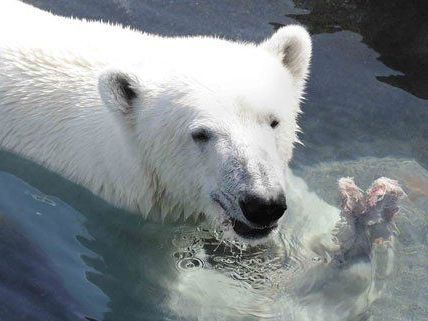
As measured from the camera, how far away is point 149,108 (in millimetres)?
4141

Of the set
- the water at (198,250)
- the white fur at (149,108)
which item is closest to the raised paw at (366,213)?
the water at (198,250)

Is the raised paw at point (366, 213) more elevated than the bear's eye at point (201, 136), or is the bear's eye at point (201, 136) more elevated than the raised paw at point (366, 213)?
the bear's eye at point (201, 136)

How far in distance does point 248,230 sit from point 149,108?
2.58 ft


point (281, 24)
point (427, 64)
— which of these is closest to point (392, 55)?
point (427, 64)

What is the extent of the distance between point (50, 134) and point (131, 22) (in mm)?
2428

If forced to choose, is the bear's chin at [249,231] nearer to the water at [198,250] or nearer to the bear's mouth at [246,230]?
the bear's mouth at [246,230]

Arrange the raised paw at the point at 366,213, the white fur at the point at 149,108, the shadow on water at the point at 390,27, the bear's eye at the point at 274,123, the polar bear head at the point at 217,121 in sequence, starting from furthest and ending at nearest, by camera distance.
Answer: the shadow on water at the point at 390,27 → the raised paw at the point at 366,213 → the bear's eye at the point at 274,123 → the white fur at the point at 149,108 → the polar bear head at the point at 217,121

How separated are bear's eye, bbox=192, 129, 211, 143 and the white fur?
1.4 inches

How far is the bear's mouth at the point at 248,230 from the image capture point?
12.5ft

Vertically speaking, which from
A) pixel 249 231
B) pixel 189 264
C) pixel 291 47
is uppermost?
pixel 291 47

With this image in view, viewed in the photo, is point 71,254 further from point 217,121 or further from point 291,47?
point 291,47

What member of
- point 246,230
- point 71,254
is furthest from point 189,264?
point 246,230

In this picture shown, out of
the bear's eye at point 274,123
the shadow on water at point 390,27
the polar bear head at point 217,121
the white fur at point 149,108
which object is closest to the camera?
the polar bear head at point 217,121

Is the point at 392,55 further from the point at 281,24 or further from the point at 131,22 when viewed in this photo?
the point at 131,22
